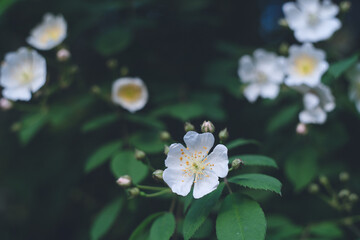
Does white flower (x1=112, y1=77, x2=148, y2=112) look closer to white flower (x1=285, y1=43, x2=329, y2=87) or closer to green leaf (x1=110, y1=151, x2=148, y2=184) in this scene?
green leaf (x1=110, y1=151, x2=148, y2=184)

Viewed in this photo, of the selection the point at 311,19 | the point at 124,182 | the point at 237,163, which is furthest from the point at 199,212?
the point at 311,19

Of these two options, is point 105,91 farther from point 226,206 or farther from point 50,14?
point 226,206

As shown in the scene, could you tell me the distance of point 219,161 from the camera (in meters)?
1.51

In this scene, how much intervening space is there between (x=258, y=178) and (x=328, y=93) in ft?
3.33

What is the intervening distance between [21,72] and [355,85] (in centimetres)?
200

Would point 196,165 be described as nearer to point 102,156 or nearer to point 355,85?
point 102,156

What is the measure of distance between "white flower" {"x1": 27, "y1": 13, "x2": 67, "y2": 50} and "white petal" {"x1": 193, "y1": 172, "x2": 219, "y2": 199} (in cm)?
145

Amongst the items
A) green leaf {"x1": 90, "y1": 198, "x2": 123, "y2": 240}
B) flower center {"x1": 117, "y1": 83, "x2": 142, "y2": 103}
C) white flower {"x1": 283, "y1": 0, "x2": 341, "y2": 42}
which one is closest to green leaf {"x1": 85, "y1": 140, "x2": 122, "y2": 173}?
green leaf {"x1": 90, "y1": 198, "x2": 123, "y2": 240}

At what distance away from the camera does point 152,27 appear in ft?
8.78

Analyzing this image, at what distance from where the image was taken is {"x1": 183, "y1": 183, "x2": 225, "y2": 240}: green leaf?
1.35m

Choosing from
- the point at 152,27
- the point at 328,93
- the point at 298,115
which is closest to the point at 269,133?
the point at 298,115

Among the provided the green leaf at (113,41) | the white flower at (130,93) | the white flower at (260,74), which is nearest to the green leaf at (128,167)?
the white flower at (130,93)

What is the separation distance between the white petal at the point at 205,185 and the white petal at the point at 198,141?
0.36 ft

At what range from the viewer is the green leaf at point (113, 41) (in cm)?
242
